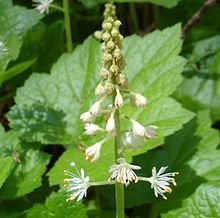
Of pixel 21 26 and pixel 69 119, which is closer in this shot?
pixel 69 119

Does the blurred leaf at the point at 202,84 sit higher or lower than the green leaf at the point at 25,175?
higher

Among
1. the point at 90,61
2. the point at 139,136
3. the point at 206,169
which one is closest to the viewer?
the point at 139,136

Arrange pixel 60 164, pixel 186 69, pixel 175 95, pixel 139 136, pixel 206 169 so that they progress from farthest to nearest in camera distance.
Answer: pixel 186 69 → pixel 175 95 → pixel 206 169 → pixel 60 164 → pixel 139 136

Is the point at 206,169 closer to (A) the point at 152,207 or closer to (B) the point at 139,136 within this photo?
(A) the point at 152,207

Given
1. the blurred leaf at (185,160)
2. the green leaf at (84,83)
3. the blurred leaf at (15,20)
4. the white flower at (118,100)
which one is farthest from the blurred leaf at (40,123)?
the white flower at (118,100)

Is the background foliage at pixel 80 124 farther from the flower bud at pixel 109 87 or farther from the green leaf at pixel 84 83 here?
the flower bud at pixel 109 87

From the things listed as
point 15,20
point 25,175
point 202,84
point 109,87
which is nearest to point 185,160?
point 202,84

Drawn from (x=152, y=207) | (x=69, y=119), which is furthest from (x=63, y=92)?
(x=152, y=207)
